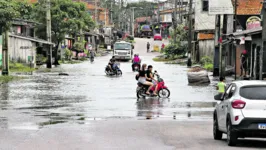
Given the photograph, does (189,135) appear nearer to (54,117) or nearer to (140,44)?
(54,117)

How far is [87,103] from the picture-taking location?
91.0ft

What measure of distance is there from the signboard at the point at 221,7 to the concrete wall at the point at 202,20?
42.7m

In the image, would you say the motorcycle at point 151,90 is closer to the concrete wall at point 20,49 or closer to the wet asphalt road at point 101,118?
the wet asphalt road at point 101,118

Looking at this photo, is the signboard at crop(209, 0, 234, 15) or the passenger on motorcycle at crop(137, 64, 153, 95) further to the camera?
the signboard at crop(209, 0, 234, 15)

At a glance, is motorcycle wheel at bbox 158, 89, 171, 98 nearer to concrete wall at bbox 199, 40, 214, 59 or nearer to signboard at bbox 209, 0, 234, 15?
signboard at bbox 209, 0, 234, 15

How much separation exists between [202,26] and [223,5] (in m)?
46.2

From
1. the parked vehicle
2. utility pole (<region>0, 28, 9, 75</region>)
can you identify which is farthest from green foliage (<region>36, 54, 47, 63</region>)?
utility pole (<region>0, 28, 9, 75</region>)

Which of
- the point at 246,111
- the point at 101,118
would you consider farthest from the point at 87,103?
the point at 246,111

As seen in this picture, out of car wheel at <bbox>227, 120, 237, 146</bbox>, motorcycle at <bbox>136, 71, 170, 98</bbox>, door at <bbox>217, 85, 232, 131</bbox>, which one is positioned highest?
door at <bbox>217, 85, 232, 131</bbox>

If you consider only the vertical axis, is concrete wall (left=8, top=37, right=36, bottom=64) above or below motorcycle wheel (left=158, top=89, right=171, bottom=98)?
above

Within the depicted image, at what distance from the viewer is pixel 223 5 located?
41938mm

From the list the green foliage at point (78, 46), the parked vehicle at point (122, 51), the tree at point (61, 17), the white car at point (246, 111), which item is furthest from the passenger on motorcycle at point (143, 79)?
the green foliage at point (78, 46)

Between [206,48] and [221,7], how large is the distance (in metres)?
35.4

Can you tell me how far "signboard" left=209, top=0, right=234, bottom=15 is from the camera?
41.8 m
